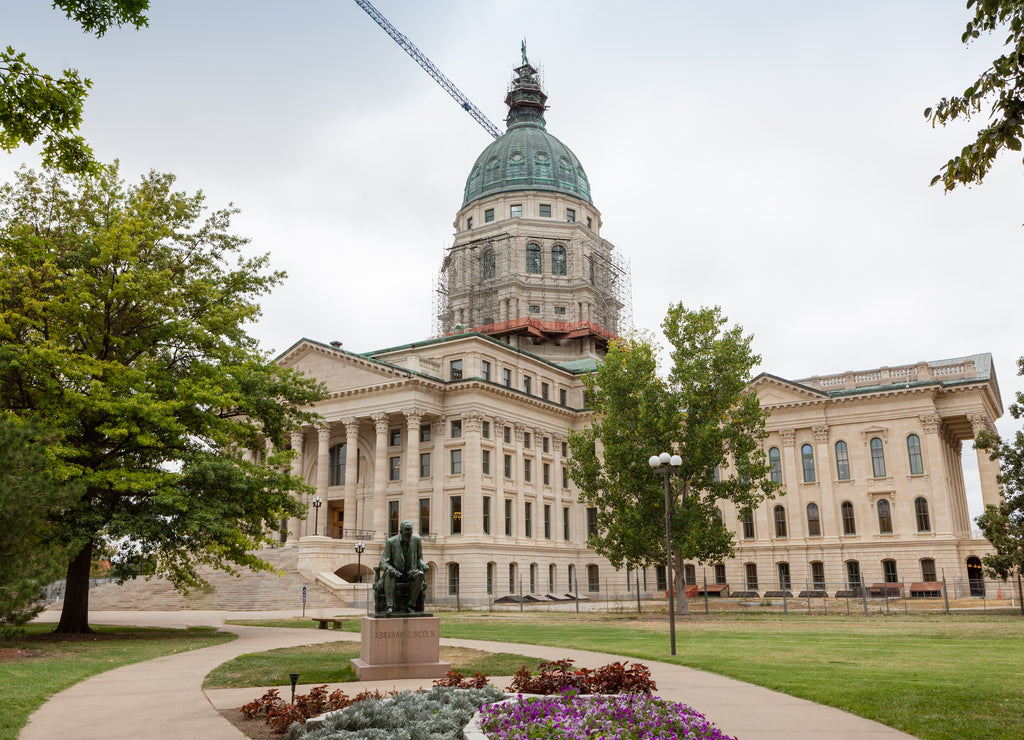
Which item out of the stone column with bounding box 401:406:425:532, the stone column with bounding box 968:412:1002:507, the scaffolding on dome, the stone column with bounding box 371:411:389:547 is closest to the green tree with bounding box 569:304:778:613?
the stone column with bounding box 401:406:425:532

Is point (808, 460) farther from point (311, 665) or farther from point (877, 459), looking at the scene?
point (311, 665)

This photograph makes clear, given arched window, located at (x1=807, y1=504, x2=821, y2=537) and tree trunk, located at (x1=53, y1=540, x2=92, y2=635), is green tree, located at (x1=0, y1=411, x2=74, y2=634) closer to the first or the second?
tree trunk, located at (x1=53, y1=540, x2=92, y2=635)

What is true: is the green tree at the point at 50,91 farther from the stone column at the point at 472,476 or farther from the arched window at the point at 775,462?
the arched window at the point at 775,462

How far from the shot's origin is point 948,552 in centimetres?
5772

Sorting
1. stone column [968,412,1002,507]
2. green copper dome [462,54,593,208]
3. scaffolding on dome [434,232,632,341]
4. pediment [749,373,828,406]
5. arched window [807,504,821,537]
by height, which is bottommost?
arched window [807,504,821,537]

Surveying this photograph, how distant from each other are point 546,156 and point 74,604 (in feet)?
242

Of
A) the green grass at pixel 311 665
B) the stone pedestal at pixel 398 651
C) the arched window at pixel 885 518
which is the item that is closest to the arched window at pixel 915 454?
the arched window at pixel 885 518

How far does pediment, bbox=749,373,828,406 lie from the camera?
6456cm

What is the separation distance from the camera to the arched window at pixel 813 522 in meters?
63.8

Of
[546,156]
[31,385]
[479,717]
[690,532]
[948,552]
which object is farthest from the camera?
[546,156]

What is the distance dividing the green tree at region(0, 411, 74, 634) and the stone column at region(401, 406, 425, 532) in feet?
124

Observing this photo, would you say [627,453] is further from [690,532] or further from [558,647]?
[558,647]

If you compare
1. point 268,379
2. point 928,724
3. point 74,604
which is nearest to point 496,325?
point 268,379

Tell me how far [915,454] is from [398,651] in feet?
187
